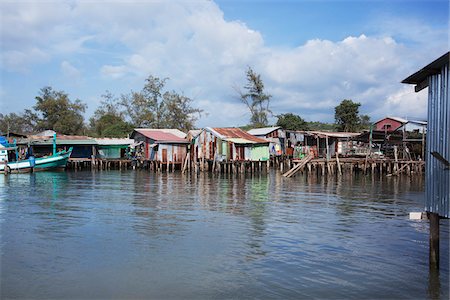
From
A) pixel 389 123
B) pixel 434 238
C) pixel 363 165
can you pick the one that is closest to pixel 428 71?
pixel 434 238

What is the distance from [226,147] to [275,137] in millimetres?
11872

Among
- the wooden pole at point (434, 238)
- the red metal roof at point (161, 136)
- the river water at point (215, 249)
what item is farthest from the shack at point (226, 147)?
the wooden pole at point (434, 238)

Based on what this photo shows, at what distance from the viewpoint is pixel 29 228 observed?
11.3m

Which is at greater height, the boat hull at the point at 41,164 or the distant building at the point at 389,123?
the distant building at the point at 389,123

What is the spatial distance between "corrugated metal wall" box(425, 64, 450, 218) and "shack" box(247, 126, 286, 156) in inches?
1316

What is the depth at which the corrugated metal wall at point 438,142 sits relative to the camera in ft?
22.7

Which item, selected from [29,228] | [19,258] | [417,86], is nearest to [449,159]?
[417,86]

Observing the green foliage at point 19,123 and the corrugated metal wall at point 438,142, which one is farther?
the green foliage at point 19,123

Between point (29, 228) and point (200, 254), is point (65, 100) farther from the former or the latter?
point (200, 254)

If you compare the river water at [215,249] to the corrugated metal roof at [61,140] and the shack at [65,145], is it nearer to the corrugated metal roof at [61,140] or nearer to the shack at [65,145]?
the corrugated metal roof at [61,140]

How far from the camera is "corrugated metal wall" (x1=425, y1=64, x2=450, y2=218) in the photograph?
6.93 metres

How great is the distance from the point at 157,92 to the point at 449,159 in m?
50.5

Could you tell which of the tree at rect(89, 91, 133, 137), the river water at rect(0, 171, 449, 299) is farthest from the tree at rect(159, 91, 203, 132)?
the river water at rect(0, 171, 449, 299)

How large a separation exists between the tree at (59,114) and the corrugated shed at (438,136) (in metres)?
48.5
